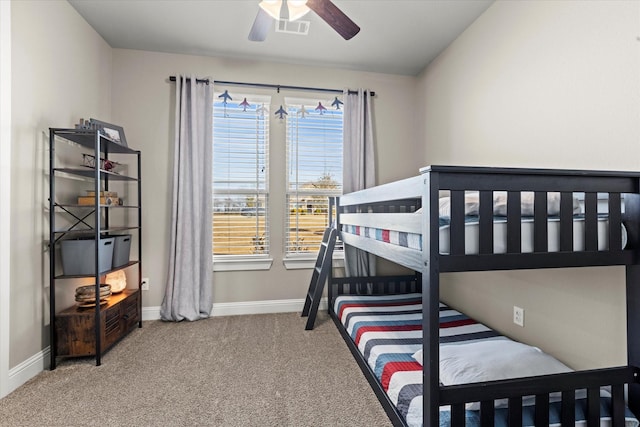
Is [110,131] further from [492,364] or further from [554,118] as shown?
[554,118]

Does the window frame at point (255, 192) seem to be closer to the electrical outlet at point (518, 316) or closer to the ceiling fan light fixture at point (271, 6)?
the ceiling fan light fixture at point (271, 6)

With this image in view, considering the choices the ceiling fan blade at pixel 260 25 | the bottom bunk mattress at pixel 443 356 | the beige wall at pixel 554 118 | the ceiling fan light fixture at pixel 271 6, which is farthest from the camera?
the ceiling fan blade at pixel 260 25

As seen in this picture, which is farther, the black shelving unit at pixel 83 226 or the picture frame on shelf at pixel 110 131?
the picture frame on shelf at pixel 110 131

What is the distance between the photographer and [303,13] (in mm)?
1753

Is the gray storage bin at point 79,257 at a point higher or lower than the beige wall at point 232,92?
lower

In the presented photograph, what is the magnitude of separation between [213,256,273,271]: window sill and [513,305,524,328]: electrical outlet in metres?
2.11

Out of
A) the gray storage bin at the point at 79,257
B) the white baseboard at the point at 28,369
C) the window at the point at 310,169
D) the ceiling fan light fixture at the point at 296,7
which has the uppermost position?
the ceiling fan light fixture at the point at 296,7

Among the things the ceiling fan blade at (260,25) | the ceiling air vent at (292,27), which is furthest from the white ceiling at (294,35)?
the ceiling fan blade at (260,25)

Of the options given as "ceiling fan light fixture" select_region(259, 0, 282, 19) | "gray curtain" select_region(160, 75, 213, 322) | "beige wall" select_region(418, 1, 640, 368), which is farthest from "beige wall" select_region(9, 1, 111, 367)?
"beige wall" select_region(418, 1, 640, 368)

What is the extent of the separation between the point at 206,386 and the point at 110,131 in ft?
6.70

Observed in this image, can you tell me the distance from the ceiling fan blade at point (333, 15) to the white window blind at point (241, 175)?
4.76 feet

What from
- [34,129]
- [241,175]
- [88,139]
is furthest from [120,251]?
[241,175]

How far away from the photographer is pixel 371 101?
3.39m

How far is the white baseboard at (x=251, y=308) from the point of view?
9.75ft
